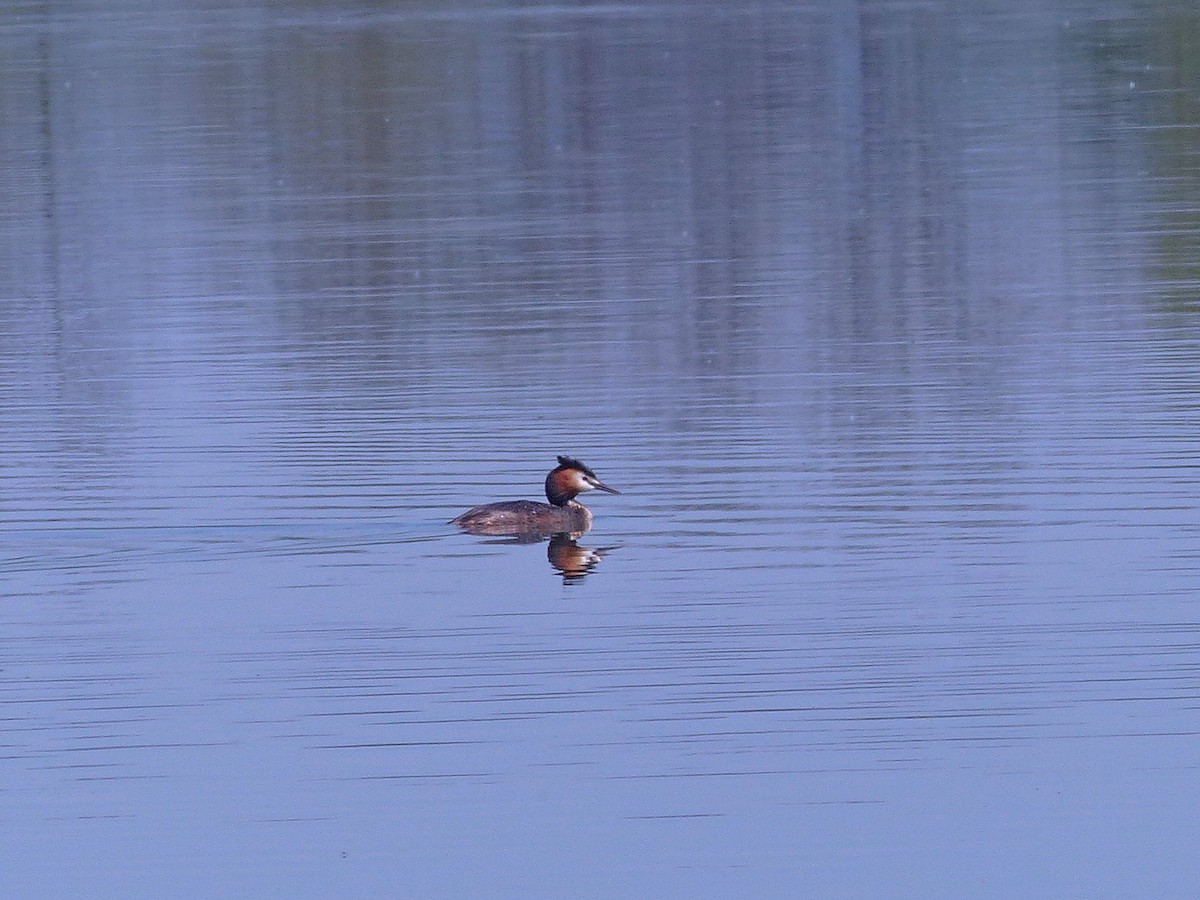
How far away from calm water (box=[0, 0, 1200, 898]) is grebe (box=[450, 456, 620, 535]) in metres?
0.14

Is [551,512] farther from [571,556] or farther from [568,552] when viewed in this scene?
[571,556]

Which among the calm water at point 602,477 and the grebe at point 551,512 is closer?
the calm water at point 602,477

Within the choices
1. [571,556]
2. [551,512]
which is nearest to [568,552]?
[571,556]

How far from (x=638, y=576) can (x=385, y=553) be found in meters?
1.35

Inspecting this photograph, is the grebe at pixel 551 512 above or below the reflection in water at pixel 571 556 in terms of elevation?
above

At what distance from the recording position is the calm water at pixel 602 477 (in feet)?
31.4

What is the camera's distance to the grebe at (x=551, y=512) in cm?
1316

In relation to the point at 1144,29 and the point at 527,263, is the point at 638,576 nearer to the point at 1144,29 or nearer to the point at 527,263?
the point at 527,263

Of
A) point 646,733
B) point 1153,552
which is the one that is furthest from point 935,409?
point 646,733

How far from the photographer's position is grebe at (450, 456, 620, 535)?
13.2m

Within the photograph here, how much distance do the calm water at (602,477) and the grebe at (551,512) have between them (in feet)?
0.45

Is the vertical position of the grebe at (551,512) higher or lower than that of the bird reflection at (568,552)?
higher

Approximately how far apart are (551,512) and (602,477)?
1.10m

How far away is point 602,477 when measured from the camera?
14469 millimetres
